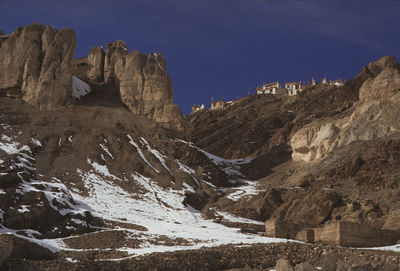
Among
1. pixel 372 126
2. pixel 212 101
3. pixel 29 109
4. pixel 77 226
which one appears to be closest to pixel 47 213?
pixel 77 226

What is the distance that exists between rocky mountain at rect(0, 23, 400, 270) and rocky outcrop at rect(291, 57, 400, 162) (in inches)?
5.6

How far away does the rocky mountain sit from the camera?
26.9 metres

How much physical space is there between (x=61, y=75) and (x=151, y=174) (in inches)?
597

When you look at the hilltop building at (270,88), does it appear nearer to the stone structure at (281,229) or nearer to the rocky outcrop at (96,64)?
the rocky outcrop at (96,64)

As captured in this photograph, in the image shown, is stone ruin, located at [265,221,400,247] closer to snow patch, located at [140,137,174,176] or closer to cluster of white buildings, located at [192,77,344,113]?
snow patch, located at [140,137,174,176]

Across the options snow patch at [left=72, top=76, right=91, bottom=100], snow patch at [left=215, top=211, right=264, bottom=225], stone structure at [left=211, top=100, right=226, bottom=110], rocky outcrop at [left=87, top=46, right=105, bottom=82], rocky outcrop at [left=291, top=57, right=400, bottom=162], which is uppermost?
stone structure at [left=211, top=100, right=226, bottom=110]

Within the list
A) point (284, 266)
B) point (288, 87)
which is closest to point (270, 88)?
point (288, 87)

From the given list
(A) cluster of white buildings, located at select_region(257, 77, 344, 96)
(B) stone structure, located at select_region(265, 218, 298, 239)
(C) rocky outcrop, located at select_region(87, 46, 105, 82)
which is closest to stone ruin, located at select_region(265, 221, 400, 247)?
(B) stone structure, located at select_region(265, 218, 298, 239)

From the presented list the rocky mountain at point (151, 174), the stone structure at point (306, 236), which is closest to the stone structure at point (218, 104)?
the rocky mountain at point (151, 174)

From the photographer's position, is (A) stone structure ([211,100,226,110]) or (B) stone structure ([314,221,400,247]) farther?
(A) stone structure ([211,100,226,110])

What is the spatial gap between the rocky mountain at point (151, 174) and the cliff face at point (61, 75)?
0.39 feet

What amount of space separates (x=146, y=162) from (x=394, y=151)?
2084 cm

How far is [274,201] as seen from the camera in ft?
148

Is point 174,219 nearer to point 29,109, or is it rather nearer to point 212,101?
point 29,109
